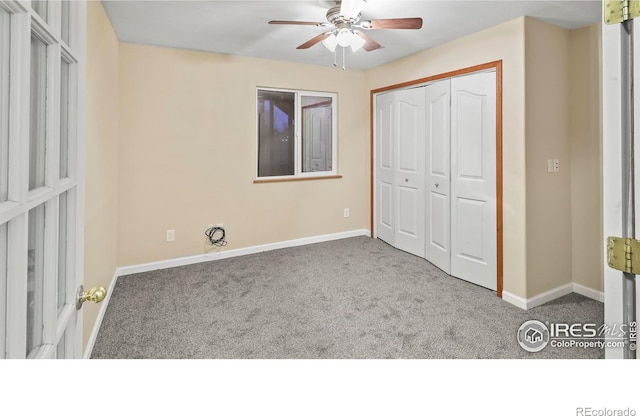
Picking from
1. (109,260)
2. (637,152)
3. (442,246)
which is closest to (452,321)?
(442,246)

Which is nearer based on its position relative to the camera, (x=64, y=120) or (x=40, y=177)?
(x=40, y=177)

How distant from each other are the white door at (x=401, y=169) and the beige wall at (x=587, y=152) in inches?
52.2

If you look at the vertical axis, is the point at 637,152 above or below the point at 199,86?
below

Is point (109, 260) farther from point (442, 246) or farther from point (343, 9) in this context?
point (442, 246)

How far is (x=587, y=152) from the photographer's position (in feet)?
9.29

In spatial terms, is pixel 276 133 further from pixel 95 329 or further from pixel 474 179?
pixel 95 329

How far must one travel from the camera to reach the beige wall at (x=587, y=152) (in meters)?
2.76

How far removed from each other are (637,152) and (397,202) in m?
3.48

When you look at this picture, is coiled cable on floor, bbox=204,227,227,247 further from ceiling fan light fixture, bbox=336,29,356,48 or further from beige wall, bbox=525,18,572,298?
beige wall, bbox=525,18,572,298

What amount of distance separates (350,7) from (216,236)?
8.79ft

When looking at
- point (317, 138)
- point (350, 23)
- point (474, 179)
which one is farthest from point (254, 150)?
point (474, 179)

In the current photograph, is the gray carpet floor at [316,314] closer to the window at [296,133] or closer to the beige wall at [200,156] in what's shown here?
the beige wall at [200,156]
